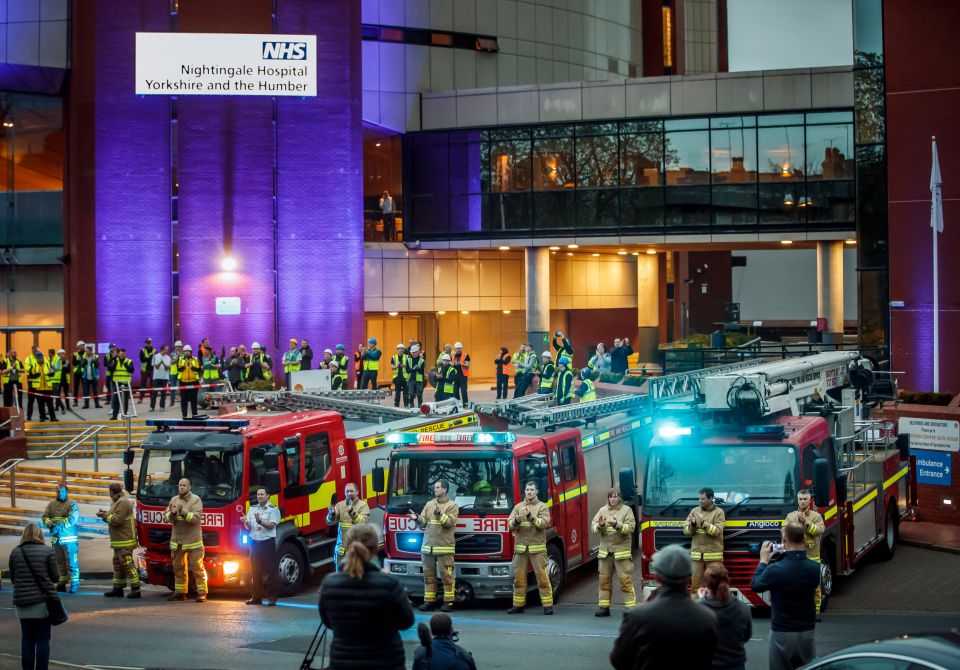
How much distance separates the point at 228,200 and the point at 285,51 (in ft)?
16.1

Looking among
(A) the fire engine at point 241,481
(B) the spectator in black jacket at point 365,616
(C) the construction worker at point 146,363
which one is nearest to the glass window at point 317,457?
(A) the fire engine at point 241,481

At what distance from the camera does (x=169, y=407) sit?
33.8m

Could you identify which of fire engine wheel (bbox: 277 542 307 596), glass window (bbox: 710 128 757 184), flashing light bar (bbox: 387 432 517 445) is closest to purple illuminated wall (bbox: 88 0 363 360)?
glass window (bbox: 710 128 757 184)

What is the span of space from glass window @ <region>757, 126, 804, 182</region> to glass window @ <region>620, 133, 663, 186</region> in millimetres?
3326

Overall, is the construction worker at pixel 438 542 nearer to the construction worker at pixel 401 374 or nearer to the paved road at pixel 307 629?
the paved road at pixel 307 629

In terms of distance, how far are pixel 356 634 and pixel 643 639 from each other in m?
1.64

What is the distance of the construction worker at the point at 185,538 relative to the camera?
16625 mm

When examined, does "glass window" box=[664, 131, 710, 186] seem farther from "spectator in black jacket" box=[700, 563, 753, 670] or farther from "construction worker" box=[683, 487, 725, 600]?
"spectator in black jacket" box=[700, 563, 753, 670]

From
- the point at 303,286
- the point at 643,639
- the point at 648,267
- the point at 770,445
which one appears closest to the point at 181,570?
the point at 770,445

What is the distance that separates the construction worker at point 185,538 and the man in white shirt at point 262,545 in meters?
0.69

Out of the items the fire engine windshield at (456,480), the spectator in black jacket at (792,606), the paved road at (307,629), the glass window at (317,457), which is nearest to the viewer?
the spectator in black jacket at (792,606)

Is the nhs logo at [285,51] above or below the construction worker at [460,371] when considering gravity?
above

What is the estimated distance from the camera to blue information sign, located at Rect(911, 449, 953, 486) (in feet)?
70.5

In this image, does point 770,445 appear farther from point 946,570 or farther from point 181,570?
point 181,570
